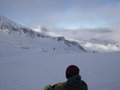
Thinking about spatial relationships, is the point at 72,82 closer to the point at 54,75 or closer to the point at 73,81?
the point at 73,81

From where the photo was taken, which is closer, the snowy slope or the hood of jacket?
the hood of jacket

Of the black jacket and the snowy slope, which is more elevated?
the black jacket

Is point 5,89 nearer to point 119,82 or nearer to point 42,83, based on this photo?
point 42,83

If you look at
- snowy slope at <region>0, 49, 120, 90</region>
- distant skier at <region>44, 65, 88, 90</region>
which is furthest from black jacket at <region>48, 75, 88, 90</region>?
snowy slope at <region>0, 49, 120, 90</region>

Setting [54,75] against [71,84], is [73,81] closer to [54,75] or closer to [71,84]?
[71,84]

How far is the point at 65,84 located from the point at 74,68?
361 mm

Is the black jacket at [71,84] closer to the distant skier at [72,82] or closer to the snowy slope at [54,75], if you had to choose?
the distant skier at [72,82]

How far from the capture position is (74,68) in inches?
129

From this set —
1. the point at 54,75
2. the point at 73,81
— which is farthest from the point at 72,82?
the point at 54,75

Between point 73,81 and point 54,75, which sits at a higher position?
point 73,81

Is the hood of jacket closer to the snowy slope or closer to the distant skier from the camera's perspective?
the distant skier

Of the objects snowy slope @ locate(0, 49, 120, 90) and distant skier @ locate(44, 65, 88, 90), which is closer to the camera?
distant skier @ locate(44, 65, 88, 90)

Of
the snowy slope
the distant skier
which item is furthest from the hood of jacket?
the snowy slope

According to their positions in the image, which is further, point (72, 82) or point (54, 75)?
point (54, 75)
